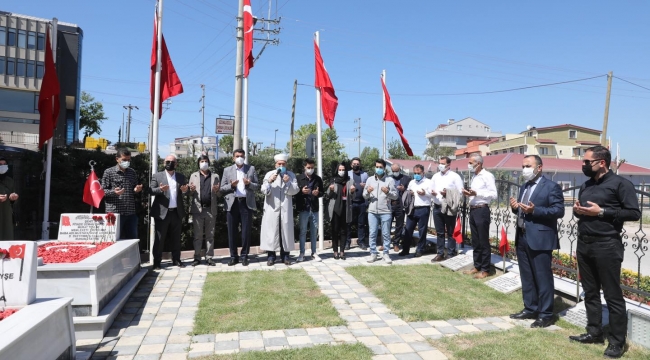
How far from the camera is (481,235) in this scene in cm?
734

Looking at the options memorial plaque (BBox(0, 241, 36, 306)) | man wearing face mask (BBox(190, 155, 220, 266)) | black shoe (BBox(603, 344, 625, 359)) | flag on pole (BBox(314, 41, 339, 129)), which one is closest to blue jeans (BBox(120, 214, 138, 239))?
man wearing face mask (BBox(190, 155, 220, 266))

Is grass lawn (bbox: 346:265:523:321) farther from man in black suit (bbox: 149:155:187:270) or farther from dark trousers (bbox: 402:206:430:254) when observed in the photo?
man in black suit (bbox: 149:155:187:270)

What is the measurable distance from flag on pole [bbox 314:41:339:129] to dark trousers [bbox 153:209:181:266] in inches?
159

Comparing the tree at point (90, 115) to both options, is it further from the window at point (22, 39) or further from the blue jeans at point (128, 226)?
the blue jeans at point (128, 226)

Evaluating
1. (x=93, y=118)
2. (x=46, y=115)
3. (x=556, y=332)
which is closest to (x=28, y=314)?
(x=556, y=332)

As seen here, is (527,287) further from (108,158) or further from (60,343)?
(108,158)

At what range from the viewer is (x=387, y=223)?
8.63m

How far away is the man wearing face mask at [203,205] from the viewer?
8.29m

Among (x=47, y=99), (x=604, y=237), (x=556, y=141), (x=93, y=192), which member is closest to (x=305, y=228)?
(x=93, y=192)

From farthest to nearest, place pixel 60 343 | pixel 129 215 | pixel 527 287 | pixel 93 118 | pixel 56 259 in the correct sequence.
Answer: pixel 93 118, pixel 129 215, pixel 527 287, pixel 56 259, pixel 60 343

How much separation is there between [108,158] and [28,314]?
6.10 meters

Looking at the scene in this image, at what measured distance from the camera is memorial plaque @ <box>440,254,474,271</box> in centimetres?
795

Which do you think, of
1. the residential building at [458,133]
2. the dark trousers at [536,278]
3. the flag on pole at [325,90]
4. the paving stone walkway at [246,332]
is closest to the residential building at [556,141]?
the residential building at [458,133]

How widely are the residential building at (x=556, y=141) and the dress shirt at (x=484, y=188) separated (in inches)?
2275
